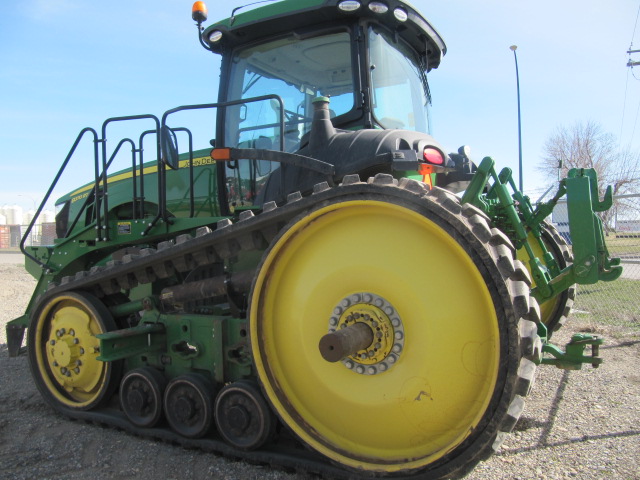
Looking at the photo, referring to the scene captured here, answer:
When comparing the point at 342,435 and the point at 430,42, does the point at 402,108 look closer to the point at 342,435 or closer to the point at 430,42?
the point at 430,42

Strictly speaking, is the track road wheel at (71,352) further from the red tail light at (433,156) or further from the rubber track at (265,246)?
the red tail light at (433,156)

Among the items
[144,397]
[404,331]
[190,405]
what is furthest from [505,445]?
[144,397]

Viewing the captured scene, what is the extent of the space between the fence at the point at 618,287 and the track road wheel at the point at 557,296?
117 inches

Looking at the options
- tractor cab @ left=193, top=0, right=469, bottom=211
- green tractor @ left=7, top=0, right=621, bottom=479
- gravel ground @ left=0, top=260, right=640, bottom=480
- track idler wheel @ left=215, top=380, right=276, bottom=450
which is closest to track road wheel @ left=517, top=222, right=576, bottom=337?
green tractor @ left=7, top=0, right=621, bottom=479

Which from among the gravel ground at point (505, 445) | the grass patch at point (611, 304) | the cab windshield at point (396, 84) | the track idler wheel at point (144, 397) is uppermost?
the cab windshield at point (396, 84)

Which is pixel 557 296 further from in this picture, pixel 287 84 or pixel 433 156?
pixel 287 84

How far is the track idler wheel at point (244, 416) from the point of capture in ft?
10.3

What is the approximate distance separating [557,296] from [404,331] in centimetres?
272

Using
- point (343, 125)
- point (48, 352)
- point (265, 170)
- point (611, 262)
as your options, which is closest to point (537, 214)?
point (611, 262)

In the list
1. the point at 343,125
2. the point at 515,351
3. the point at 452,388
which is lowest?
the point at 452,388

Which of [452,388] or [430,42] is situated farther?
[430,42]

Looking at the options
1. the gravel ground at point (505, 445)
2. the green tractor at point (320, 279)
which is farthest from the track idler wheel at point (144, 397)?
the gravel ground at point (505, 445)

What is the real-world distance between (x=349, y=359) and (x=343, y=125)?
165cm

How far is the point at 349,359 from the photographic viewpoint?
2857 millimetres
